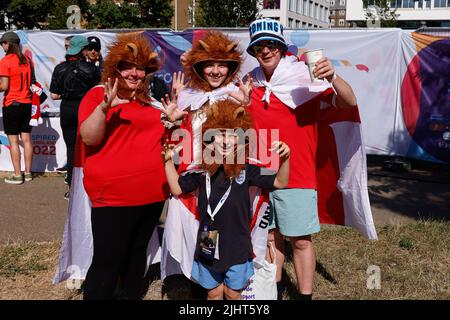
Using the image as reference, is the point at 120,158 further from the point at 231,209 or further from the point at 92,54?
the point at 92,54

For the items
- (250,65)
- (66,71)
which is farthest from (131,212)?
(250,65)

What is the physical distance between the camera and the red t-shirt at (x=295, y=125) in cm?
301

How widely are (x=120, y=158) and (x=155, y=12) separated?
1608 inches

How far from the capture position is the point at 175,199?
9.50 feet

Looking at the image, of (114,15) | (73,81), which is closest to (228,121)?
(73,81)

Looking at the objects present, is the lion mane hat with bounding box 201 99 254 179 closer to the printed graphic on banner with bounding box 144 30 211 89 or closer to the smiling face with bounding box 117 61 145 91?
the smiling face with bounding box 117 61 145 91

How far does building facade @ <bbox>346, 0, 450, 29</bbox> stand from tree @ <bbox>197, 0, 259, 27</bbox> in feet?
164

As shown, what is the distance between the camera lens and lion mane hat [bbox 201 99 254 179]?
2.56 metres

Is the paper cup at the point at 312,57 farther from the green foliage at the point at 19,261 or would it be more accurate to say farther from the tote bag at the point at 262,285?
the green foliage at the point at 19,261

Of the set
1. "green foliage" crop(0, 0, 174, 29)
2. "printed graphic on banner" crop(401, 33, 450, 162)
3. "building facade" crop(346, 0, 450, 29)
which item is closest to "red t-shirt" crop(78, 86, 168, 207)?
"printed graphic on banner" crop(401, 33, 450, 162)

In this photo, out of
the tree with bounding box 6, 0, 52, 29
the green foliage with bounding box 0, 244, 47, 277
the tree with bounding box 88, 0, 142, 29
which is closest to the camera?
the green foliage with bounding box 0, 244, 47, 277

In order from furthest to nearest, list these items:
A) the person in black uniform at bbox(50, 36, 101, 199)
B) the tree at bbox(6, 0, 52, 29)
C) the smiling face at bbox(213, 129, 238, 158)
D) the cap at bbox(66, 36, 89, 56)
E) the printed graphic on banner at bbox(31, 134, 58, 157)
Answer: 1. the tree at bbox(6, 0, 52, 29)
2. the printed graphic on banner at bbox(31, 134, 58, 157)
3. the cap at bbox(66, 36, 89, 56)
4. the person in black uniform at bbox(50, 36, 101, 199)
5. the smiling face at bbox(213, 129, 238, 158)
